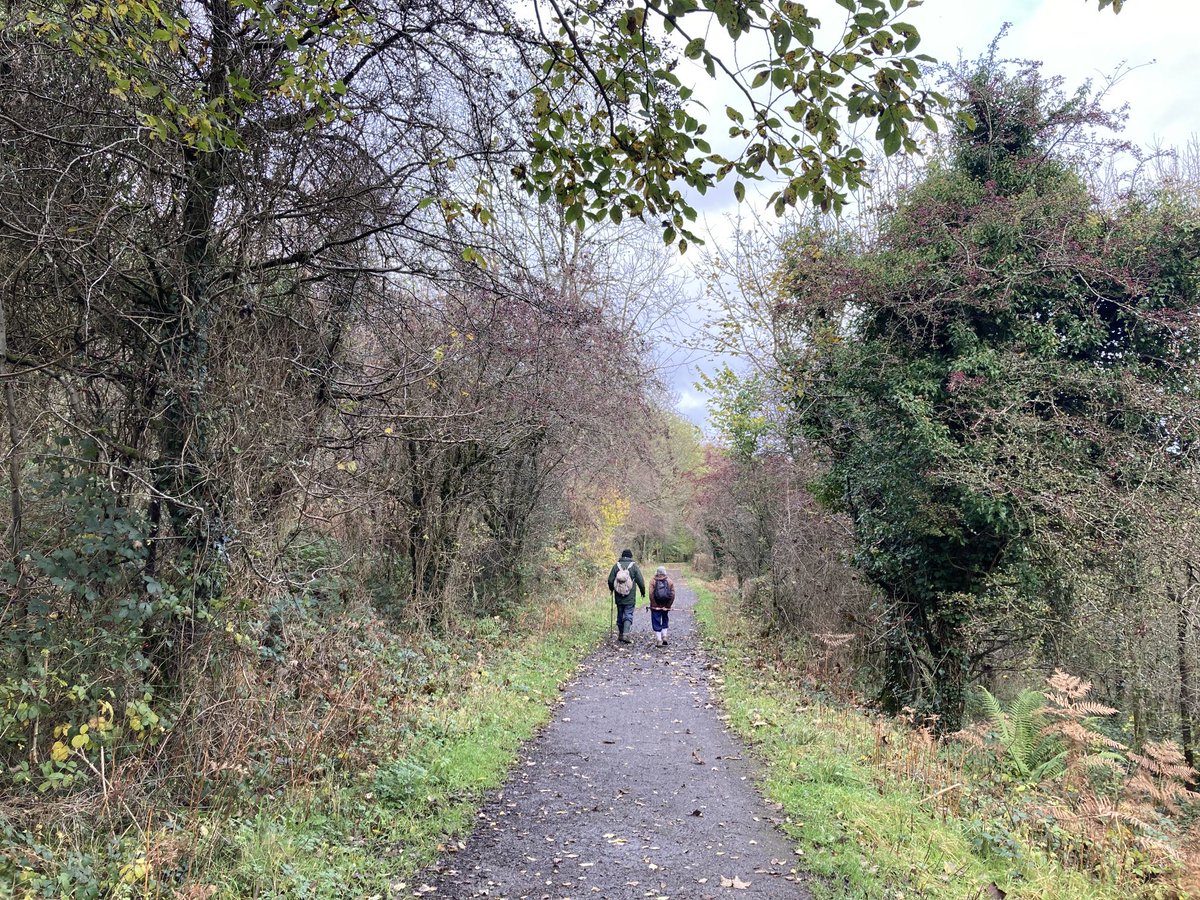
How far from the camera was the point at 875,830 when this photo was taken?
5.23 meters

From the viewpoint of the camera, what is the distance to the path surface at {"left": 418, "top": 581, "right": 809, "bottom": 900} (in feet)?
15.4

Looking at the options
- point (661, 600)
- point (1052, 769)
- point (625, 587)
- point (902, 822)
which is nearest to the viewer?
point (902, 822)

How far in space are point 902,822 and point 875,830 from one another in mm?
282

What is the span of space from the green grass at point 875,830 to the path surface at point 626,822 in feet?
0.85

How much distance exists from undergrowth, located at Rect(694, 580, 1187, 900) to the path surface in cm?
29

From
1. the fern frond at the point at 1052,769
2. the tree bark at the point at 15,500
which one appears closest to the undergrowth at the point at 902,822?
the fern frond at the point at 1052,769

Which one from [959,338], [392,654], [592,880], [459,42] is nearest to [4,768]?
[592,880]

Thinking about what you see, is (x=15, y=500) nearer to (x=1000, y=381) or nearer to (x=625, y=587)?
(x=1000, y=381)

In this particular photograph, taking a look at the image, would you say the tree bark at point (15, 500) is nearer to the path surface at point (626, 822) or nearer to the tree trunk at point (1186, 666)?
the path surface at point (626, 822)

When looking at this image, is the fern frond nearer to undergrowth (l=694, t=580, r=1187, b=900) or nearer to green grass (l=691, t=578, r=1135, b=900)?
undergrowth (l=694, t=580, r=1187, b=900)

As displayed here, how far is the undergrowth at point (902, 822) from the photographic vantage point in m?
4.63

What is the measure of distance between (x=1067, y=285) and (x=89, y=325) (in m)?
12.0

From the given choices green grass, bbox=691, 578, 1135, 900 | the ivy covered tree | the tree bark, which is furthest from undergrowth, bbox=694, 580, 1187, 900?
the tree bark

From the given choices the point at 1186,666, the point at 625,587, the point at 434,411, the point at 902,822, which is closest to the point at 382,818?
the point at 902,822
